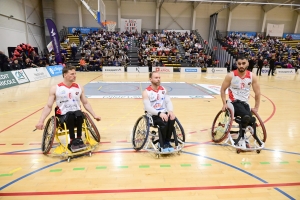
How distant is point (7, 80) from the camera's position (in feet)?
Result: 29.6

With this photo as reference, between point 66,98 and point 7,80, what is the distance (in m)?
8.02

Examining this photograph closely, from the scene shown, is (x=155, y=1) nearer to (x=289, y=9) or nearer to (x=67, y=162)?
(x=289, y=9)

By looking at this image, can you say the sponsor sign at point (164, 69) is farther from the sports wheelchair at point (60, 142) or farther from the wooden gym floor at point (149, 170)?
the sports wheelchair at point (60, 142)

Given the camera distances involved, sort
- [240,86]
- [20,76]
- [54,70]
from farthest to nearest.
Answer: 1. [54,70]
2. [20,76]
3. [240,86]

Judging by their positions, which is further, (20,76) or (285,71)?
(285,71)

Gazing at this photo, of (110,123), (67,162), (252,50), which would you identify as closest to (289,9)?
(252,50)

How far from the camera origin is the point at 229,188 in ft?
7.47

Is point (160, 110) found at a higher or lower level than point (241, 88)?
lower

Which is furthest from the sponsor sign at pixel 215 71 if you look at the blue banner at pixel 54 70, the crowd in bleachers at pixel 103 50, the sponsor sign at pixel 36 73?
the sponsor sign at pixel 36 73

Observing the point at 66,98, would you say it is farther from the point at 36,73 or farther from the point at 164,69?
the point at 164,69

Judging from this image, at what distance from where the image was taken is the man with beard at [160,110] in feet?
9.27

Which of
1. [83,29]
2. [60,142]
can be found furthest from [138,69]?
[60,142]

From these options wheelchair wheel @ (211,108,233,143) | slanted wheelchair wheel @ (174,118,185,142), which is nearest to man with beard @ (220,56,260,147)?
wheelchair wheel @ (211,108,233,143)

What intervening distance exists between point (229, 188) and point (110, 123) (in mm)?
2825
